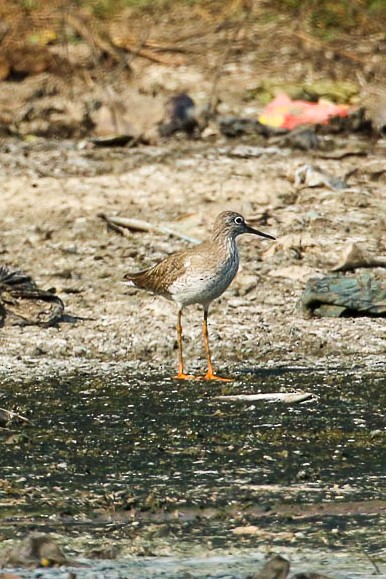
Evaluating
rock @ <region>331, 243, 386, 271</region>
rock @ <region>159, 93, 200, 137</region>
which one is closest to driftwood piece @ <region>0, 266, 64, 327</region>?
rock @ <region>331, 243, 386, 271</region>

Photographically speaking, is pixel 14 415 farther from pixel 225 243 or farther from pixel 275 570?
pixel 275 570

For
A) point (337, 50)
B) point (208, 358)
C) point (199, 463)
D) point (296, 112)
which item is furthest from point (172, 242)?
point (337, 50)

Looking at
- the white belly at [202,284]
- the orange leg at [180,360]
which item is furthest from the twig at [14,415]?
the white belly at [202,284]

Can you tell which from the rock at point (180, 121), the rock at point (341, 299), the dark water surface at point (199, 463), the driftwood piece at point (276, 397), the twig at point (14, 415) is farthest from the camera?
the rock at point (180, 121)

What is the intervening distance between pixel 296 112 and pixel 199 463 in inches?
311

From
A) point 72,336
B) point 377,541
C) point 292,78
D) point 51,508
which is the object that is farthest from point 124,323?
point 292,78

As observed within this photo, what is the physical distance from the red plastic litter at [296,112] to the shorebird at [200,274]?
16.0 ft

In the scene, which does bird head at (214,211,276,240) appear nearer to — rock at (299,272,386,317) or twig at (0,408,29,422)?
rock at (299,272,386,317)

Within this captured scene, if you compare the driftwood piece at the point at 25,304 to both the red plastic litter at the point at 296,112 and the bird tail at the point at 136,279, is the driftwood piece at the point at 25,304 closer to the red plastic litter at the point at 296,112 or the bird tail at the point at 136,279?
the bird tail at the point at 136,279

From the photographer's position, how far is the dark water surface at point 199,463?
553cm

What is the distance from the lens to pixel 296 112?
1389 centimetres

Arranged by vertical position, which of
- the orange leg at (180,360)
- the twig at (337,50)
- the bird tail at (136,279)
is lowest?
the orange leg at (180,360)

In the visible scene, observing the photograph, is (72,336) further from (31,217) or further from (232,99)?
(232,99)

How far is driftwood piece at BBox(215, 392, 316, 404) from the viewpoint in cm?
752
